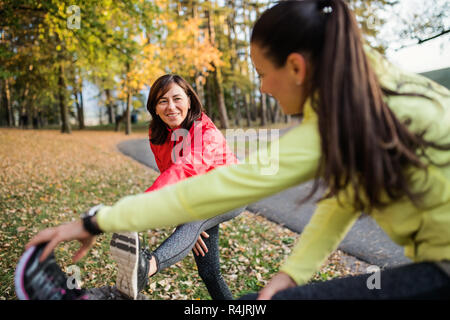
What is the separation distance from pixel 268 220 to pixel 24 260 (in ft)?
15.8

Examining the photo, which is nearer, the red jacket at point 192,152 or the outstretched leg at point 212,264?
the red jacket at point 192,152

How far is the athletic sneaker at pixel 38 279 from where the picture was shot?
1146 millimetres

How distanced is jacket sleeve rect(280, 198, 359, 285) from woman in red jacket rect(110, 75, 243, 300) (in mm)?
764

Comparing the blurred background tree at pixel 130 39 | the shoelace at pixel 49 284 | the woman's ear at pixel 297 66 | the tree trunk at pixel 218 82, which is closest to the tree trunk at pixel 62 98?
the blurred background tree at pixel 130 39

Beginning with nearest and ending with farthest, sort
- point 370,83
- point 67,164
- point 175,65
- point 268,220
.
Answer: point 370,83 → point 268,220 → point 67,164 → point 175,65

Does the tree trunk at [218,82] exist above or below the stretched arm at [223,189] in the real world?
above

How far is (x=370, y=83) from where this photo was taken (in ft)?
3.41

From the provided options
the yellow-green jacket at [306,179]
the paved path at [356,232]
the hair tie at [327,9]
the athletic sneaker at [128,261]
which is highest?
the hair tie at [327,9]

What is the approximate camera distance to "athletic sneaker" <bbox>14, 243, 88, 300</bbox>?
1.15 meters

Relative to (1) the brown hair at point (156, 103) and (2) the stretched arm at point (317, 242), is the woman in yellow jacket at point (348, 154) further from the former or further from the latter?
(1) the brown hair at point (156, 103)

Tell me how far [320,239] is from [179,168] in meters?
0.94

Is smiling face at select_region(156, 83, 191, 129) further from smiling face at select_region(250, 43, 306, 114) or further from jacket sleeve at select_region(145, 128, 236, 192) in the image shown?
smiling face at select_region(250, 43, 306, 114)
